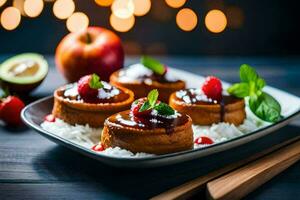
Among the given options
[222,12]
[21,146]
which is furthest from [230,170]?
[222,12]

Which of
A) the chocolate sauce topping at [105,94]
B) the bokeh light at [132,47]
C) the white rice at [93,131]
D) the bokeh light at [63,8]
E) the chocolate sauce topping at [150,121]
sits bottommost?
the bokeh light at [132,47]

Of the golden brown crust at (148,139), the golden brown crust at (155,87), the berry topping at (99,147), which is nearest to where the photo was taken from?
the golden brown crust at (148,139)

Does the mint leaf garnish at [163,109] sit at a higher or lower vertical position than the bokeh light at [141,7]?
lower

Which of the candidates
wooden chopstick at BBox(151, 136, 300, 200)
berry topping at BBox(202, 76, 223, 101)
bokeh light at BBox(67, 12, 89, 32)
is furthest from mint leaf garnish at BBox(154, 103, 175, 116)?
bokeh light at BBox(67, 12, 89, 32)

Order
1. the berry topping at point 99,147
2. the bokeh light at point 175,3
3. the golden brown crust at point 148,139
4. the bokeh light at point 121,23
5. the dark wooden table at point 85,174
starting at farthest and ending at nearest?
the bokeh light at point 121,23, the bokeh light at point 175,3, the berry topping at point 99,147, the golden brown crust at point 148,139, the dark wooden table at point 85,174

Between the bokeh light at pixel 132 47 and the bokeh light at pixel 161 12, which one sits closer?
the bokeh light at pixel 161 12

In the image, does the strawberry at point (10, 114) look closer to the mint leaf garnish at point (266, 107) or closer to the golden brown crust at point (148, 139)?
the golden brown crust at point (148, 139)

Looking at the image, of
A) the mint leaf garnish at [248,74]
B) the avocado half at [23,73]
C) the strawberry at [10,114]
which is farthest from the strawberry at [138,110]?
the avocado half at [23,73]

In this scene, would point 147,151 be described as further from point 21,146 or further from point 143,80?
point 143,80
